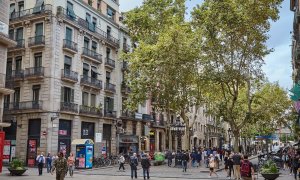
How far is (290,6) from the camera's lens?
43.6 meters

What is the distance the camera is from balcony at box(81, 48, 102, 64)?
3919cm

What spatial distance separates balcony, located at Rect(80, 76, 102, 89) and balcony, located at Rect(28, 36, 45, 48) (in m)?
5.68

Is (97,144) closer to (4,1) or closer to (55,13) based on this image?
(55,13)

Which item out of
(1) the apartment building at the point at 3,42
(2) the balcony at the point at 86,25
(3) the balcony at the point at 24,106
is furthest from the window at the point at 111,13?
(1) the apartment building at the point at 3,42

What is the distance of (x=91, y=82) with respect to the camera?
40.0 meters

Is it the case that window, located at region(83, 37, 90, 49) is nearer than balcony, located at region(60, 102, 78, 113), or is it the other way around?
balcony, located at region(60, 102, 78, 113)

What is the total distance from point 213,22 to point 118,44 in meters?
20.2

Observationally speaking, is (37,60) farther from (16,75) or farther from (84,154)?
(84,154)

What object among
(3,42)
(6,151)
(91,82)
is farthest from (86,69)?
(3,42)

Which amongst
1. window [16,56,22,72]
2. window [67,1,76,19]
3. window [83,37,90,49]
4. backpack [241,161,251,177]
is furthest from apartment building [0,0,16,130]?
window [83,37,90,49]

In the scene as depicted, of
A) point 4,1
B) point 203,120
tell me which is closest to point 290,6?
point 4,1

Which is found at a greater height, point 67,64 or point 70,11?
point 70,11

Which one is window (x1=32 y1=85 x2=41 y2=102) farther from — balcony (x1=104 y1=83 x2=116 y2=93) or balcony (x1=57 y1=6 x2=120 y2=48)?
balcony (x1=104 y1=83 x2=116 y2=93)

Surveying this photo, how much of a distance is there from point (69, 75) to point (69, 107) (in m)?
3.14
